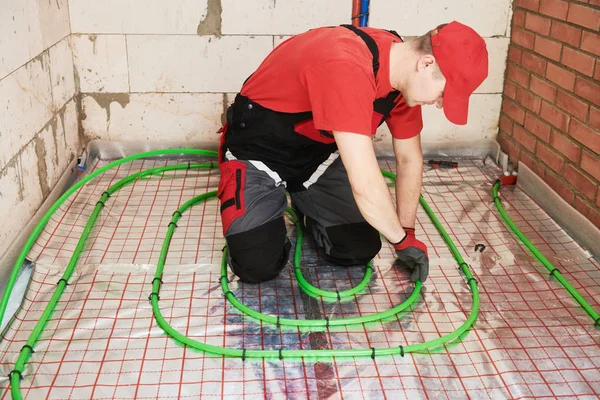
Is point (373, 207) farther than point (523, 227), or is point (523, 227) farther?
point (523, 227)

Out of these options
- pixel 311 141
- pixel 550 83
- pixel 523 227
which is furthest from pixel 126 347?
pixel 550 83

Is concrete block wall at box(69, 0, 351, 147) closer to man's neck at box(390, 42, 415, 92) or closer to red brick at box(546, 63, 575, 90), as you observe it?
red brick at box(546, 63, 575, 90)

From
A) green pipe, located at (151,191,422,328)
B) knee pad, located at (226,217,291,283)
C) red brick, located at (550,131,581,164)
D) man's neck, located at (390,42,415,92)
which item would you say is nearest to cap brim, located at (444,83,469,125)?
man's neck, located at (390,42,415,92)

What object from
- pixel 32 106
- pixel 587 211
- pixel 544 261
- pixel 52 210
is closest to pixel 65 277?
pixel 52 210

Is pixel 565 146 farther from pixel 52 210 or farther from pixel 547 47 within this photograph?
pixel 52 210

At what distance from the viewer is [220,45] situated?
326 centimetres

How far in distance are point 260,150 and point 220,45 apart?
114 cm

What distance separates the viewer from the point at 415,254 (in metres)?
2.20

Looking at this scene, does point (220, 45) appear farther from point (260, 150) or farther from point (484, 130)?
point (484, 130)

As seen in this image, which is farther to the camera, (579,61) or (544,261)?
(579,61)

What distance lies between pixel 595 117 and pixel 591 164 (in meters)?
0.19

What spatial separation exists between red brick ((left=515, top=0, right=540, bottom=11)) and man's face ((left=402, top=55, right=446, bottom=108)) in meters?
1.45

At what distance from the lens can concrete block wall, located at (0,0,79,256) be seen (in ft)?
7.66

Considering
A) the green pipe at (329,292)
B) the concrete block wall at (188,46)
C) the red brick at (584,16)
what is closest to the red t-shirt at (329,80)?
the green pipe at (329,292)
